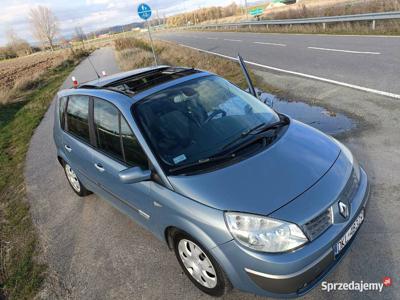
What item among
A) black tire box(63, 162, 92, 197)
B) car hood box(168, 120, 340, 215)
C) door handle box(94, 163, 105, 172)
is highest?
car hood box(168, 120, 340, 215)

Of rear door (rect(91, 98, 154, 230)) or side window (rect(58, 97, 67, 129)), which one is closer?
rear door (rect(91, 98, 154, 230))

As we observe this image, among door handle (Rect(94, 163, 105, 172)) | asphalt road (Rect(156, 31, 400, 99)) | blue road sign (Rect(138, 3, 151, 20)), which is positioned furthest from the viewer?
blue road sign (Rect(138, 3, 151, 20))

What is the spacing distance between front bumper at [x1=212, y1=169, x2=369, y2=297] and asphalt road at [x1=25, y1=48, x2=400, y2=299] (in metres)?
0.38

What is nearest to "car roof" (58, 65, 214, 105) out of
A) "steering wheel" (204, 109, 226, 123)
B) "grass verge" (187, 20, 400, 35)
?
"steering wheel" (204, 109, 226, 123)

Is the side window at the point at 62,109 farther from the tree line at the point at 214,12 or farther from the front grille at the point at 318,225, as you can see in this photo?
the tree line at the point at 214,12

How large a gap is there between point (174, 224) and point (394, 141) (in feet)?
12.1

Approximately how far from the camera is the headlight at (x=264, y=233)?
2.35 metres

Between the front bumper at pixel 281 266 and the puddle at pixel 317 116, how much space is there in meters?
3.40

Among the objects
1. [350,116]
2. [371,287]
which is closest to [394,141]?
[350,116]

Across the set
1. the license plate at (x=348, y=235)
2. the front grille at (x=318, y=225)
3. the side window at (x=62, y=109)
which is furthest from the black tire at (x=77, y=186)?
the license plate at (x=348, y=235)

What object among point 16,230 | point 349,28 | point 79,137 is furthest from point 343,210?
point 349,28

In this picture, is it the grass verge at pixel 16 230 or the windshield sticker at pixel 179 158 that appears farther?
the grass verge at pixel 16 230

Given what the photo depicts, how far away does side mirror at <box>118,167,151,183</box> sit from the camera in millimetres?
2904

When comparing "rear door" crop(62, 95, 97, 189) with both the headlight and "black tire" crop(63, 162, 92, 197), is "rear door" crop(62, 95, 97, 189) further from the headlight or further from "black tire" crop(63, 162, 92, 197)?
the headlight
